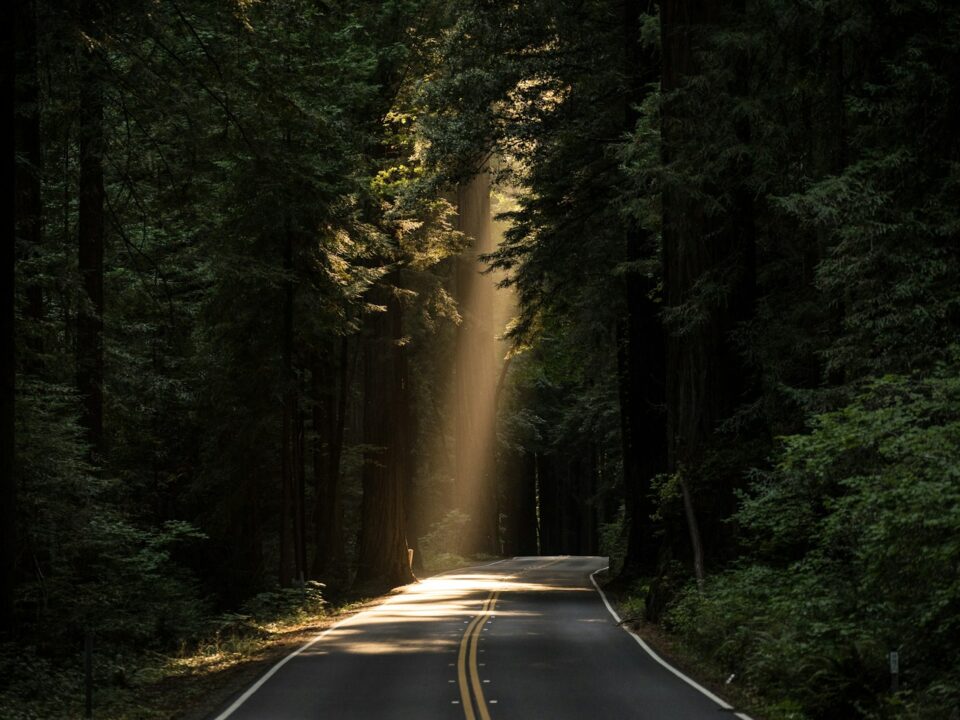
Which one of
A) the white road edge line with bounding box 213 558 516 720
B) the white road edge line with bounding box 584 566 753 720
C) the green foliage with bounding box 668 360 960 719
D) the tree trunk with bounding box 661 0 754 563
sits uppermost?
the tree trunk with bounding box 661 0 754 563

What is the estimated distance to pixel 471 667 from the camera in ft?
57.0

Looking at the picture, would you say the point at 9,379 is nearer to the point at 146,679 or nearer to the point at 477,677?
the point at 146,679

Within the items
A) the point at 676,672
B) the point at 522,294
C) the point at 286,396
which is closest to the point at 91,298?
A: the point at 286,396

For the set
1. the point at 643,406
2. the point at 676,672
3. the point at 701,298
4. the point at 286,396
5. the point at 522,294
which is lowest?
the point at 676,672

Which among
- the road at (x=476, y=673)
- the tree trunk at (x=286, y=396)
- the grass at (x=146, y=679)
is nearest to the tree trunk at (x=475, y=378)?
the tree trunk at (x=286, y=396)

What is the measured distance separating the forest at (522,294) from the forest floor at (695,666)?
0.67 ft

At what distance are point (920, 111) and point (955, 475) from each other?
7.27 m

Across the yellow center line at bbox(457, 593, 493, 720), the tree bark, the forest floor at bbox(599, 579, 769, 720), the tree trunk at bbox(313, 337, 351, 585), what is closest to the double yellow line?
the yellow center line at bbox(457, 593, 493, 720)

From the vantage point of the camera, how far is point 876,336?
16.4m

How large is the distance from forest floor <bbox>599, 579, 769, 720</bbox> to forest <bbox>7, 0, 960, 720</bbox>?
0.20m

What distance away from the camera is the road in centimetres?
1395

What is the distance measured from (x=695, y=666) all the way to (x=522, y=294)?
50.9 ft

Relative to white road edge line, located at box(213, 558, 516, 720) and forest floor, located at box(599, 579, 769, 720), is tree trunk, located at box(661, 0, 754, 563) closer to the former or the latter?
forest floor, located at box(599, 579, 769, 720)

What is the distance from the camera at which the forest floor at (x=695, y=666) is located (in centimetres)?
1452
